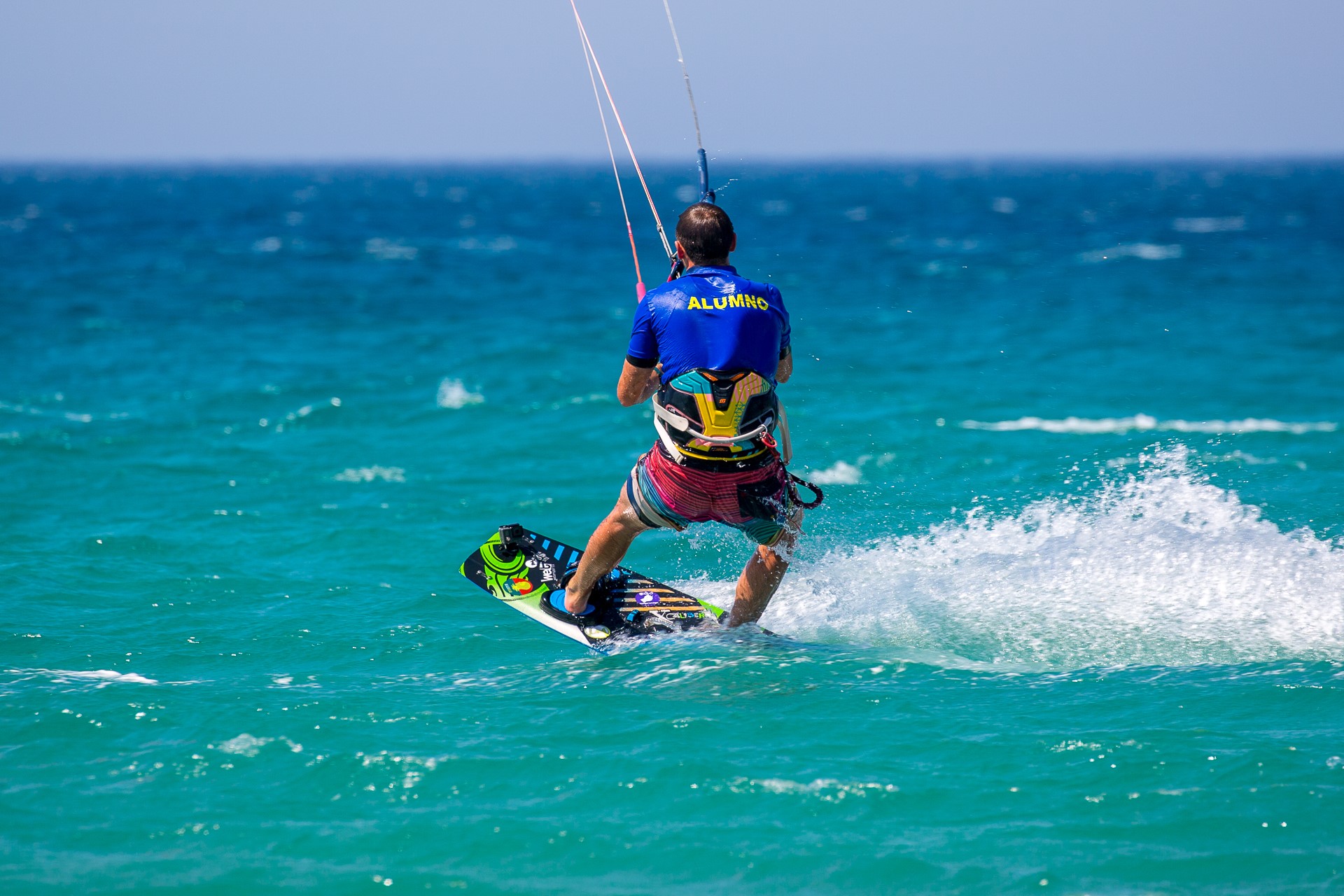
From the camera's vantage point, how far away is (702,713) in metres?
5.20

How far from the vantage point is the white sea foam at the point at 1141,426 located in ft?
39.9

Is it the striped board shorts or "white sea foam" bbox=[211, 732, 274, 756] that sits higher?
the striped board shorts

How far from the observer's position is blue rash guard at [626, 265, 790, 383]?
525 centimetres

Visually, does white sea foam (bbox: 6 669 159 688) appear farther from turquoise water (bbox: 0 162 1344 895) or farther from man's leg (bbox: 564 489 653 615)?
man's leg (bbox: 564 489 653 615)

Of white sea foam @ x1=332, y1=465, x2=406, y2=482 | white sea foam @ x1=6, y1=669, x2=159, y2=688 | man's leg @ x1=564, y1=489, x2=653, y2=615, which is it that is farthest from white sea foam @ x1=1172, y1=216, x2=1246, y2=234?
white sea foam @ x1=6, y1=669, x2=159, y2=688

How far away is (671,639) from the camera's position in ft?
20.5

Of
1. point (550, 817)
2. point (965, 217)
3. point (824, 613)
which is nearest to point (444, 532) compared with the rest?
point (824, 613)

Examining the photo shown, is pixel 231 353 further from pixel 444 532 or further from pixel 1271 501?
pixel 1271 501

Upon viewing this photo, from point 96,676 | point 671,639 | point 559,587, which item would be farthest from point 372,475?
point 671,639

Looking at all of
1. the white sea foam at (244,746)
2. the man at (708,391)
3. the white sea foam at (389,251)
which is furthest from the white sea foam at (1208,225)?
the white sea foam at (244,746)

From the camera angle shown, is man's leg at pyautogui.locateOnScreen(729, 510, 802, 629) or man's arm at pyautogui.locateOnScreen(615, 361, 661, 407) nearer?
man's arm at pyautogui.locateOnScreen(615, 361, 661, 407)

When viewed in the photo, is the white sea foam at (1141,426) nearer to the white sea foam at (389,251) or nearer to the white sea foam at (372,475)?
the white sea foam at (372,475)

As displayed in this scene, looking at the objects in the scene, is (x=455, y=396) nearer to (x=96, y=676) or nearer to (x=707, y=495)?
(x=96, y=676)

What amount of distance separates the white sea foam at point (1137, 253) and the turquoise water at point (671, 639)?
14.2m
